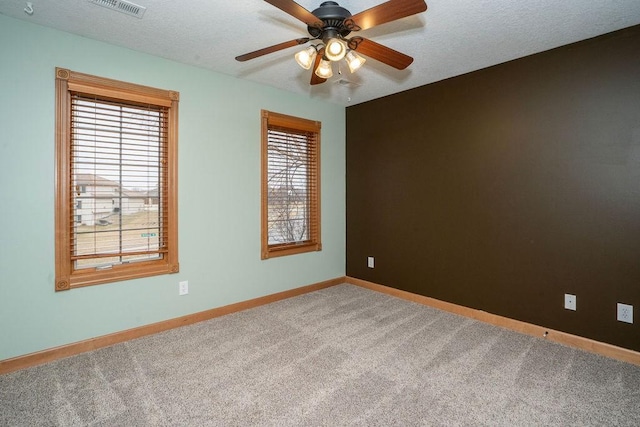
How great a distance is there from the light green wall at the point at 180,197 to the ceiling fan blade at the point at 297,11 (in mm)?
1718

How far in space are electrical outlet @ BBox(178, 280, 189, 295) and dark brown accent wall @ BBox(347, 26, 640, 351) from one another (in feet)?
7.53

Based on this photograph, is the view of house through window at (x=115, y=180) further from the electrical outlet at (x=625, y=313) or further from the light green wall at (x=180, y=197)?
the electrical outlet at (x=625, y=313)

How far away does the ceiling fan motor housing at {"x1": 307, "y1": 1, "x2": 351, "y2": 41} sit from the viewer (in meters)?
1.73

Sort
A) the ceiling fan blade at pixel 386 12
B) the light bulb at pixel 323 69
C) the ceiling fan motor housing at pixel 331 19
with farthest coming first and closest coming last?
1. the light bulb at pixel 323 69
2. the ceiling fan motor housing at pixel 331 19
3. the ceiling fan blade at pixel 386 12

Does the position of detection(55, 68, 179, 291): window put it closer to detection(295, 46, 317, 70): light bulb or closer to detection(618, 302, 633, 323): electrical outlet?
detection(295, 46, 317, 70): light bulb

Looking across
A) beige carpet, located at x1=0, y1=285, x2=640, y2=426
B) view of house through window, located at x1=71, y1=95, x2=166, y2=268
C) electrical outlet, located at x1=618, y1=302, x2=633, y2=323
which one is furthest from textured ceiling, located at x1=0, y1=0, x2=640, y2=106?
beige carpet, located at x1=0, y1=285, x2=640, y2=426

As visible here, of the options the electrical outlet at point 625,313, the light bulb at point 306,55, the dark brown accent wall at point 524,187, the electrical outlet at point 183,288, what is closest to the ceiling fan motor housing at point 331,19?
the light bulb at point 306,55

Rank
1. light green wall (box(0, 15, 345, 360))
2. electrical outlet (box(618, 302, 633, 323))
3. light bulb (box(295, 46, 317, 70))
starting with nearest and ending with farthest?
light bulb (box(295, 46, 317, 70))
light green wall (box(0, 15, 345, 360))
electrical outlet (box(618, 302, 633, 323))

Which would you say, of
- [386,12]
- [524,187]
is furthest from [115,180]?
[524,187]

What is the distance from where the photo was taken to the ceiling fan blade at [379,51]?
6.06 ft

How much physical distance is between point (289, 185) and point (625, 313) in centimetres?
327

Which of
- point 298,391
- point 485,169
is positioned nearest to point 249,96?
point 485,169

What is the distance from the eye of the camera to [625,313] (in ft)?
7.64

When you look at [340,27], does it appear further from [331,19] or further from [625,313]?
[625,313]
